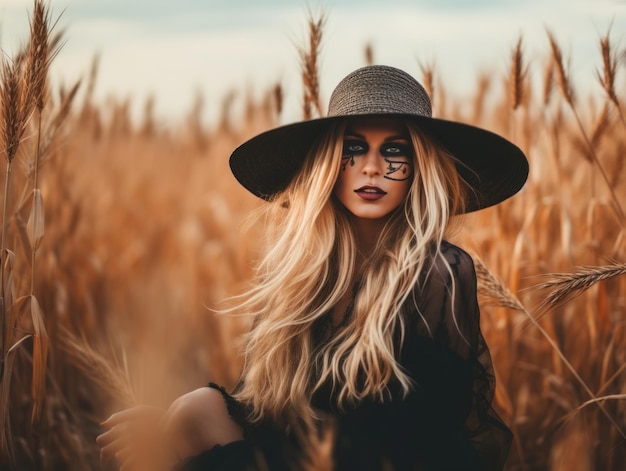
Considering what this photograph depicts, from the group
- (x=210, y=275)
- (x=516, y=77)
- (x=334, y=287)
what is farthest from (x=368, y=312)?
(x=210, y=275)

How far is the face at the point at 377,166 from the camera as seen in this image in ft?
5.21

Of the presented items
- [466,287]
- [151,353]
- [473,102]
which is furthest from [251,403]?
[473,102]

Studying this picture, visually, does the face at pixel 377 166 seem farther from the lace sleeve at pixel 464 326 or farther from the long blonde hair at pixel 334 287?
the lace sleeve at pixel 464 326

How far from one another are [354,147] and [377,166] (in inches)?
3.3

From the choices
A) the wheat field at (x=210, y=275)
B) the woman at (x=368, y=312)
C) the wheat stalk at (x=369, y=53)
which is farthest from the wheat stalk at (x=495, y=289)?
the wheat stalk at (x=369, y=53)

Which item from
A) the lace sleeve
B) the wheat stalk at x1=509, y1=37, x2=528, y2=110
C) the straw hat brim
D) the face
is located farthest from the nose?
the wheat stalk at x1=509, y1=37, x2=528, y2=110

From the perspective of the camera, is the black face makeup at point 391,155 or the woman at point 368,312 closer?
the woman at point 368,312

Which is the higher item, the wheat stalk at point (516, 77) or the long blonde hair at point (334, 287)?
the wheat stalk at point (516, 77)

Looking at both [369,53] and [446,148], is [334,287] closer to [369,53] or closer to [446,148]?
[446,148]

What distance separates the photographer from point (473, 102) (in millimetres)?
3043

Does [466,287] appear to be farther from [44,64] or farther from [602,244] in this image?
[602,244]

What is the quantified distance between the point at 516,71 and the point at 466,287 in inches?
35.8

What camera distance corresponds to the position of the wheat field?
5.47 feet

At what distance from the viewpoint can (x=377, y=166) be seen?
1.59m
